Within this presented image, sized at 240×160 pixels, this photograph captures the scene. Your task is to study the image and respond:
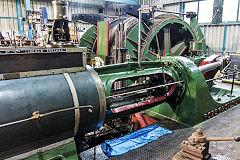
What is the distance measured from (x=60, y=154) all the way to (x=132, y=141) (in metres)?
0.93

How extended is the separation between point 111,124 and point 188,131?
1.65 meters

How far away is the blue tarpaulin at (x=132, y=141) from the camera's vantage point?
2141 millimetres

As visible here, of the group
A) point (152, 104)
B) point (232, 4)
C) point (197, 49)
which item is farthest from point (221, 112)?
point (232, 4)

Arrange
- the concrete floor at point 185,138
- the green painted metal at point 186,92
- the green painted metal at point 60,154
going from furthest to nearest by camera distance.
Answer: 1. the green painted metal at point 186,92
2. the concrete floor at point 185,138
3. the green painted metal at point 60,154

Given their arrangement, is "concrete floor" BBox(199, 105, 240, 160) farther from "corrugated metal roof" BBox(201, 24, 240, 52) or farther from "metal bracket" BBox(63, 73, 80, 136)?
"corrugated metal roof" BBox(201, 24, 240, 52)

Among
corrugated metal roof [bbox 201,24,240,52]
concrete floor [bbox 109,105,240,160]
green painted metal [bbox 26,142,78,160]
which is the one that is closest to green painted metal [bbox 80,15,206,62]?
concrete floor [bbox 109,105,240,160]

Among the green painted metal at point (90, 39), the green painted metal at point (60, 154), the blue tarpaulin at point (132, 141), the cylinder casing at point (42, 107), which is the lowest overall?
the blue tarpaulin at point (132, 141)

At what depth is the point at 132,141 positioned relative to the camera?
2328 millimetres

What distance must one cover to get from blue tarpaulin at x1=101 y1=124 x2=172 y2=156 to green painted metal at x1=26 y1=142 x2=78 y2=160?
501 mm

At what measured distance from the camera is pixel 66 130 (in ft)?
5.32

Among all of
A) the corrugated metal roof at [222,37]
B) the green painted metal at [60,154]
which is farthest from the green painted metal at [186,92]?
the corrugated metal roof at [222,37]

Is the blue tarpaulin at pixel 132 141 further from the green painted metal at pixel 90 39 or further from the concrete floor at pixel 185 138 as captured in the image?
the green painted metal at pixel 90 39

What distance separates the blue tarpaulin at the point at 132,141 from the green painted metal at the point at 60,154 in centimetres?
50

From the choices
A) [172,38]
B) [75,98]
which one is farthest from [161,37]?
[75,98]
